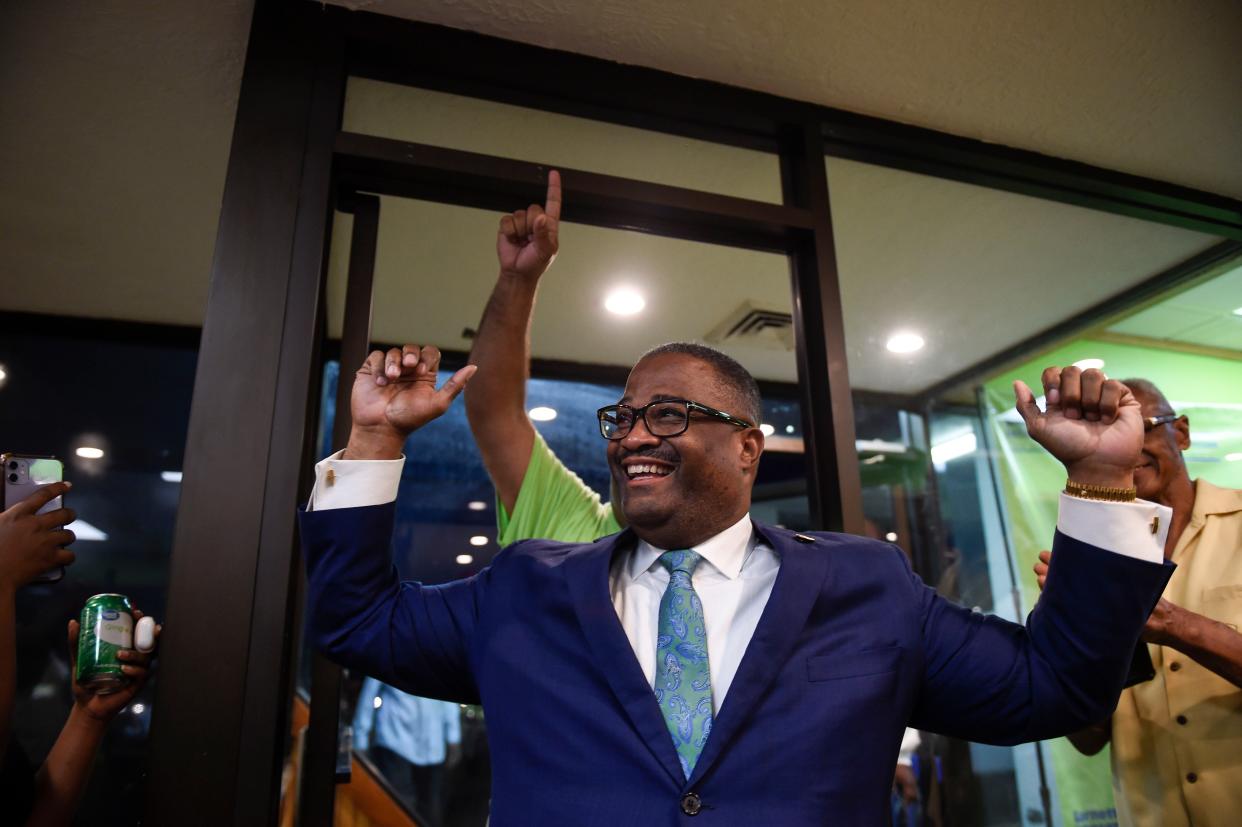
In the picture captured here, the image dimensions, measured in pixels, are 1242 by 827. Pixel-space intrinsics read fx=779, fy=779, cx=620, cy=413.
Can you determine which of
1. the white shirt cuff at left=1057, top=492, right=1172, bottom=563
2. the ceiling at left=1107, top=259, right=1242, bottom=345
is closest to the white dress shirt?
the white shirt cuff at left=1057, top=492, right=1172, bottom=563

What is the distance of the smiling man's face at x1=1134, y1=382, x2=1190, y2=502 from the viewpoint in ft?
6.05

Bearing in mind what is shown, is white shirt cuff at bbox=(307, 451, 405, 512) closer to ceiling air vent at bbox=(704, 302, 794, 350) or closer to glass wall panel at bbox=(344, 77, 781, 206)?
glass wall panel at bbox=(344, 77, 781, 206)

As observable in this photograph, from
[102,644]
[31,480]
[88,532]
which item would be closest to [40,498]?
[31,480]

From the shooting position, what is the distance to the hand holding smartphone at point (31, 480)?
1294mm

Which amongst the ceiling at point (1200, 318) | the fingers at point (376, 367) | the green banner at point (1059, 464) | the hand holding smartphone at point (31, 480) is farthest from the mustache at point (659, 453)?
the ceiling at point (1200, 318)

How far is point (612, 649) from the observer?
1117 mm

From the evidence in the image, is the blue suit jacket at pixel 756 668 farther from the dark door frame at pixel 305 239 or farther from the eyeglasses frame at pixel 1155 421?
the eyeglasses frame at pixel 1155 421

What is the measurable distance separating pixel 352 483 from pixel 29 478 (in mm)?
616

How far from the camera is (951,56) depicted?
6.16 ft

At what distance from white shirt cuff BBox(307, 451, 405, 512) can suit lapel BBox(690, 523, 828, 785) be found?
58 cm

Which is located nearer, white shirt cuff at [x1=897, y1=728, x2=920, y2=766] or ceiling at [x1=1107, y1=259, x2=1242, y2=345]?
ceiling at [x1=1107, y1=259, x2=1242, y2=345]

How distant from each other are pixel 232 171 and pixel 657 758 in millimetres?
1338

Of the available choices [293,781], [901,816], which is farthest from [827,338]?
[901,816]

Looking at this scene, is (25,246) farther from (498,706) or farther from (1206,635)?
(1206,635)
